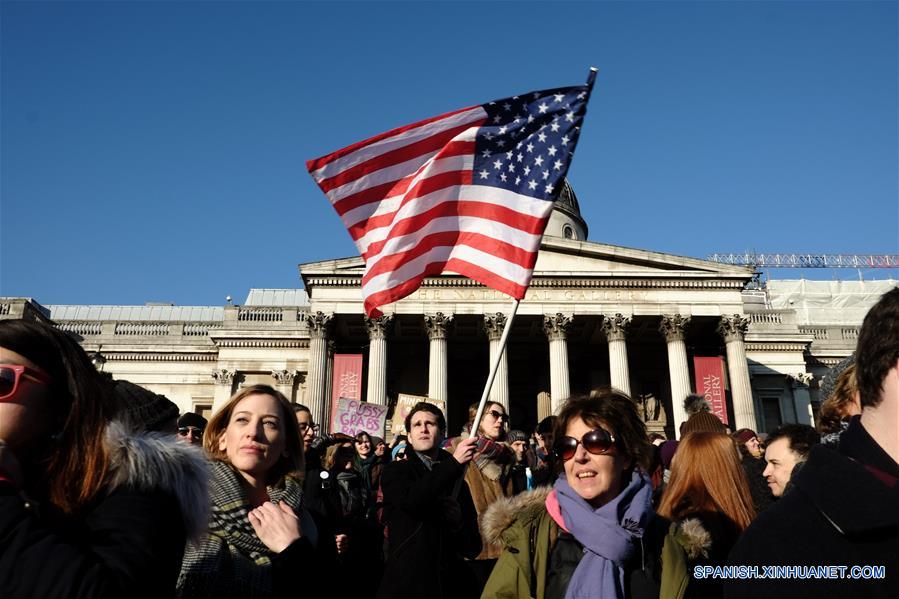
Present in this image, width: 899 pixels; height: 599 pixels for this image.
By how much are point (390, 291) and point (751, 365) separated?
3139cm

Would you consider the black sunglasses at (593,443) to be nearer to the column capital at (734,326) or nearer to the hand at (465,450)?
the hand at (465,450)

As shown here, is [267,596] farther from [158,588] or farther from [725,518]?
[725,518]

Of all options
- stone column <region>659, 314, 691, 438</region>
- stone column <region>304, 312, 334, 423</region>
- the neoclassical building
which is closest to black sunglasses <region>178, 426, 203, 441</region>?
the neoclassical building

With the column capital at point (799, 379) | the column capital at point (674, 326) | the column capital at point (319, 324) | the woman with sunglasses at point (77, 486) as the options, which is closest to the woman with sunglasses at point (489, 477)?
the woman with sunglasses at point (77, 486)

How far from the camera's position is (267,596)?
2838mm

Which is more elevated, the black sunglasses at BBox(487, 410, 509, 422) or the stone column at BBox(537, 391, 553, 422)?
the stone column at BBox(537, 391, 553, 422)

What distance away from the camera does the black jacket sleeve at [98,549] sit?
1664 millimetres

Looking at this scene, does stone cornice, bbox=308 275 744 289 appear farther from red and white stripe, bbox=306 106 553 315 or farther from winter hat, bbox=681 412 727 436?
winter hat, bbox=681 412 727 436

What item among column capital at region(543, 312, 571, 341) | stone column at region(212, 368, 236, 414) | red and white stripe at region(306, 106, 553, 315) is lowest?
red and white stripe at region(306, 106, 553, 315)

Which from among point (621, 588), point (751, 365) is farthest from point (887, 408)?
point (751, 365)

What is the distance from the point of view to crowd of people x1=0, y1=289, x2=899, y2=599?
5.70 feet

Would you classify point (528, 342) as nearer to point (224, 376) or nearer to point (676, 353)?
point (676, 353)

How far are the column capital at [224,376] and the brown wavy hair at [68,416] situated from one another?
30.8m

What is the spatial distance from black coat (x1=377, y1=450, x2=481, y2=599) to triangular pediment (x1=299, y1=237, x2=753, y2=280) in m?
24.1
